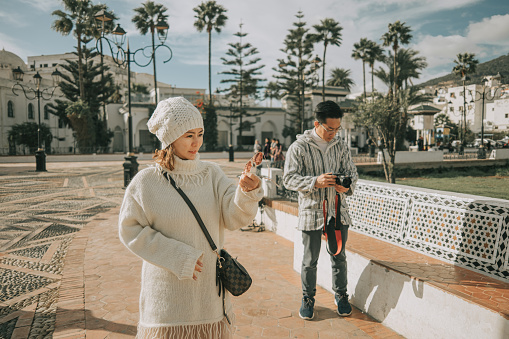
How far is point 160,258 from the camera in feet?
5.10

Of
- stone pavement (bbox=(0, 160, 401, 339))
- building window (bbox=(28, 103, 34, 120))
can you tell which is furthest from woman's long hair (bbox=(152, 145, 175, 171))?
building window (bbox=(28, 103, 34, 120))

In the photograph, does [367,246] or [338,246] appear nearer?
[338,246]

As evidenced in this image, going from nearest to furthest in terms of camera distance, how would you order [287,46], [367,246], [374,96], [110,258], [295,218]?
[367,246], [110,258], [295,218], [374,96], [287,46]

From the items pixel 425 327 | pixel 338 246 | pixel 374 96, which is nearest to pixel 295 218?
pixel 338 246

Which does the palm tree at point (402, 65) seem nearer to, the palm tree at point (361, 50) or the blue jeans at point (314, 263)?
the palm tree at point (361, 50)

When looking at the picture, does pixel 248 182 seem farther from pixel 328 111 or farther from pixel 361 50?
pixel 361 50

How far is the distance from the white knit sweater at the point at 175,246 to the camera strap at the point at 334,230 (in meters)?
1.39

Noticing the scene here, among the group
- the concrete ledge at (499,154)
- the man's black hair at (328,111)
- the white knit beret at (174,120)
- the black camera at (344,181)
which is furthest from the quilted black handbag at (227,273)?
the concrete ledge at (499,154)

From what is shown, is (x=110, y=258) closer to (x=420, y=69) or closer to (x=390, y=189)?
(x=390, y=189)

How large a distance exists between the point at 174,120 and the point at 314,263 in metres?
1.97

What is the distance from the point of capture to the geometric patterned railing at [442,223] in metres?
2.69

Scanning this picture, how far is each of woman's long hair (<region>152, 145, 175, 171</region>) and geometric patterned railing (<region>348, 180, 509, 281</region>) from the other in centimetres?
253

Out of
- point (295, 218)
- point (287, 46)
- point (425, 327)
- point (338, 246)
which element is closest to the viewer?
point (425, 327)

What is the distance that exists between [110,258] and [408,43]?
32.9m
